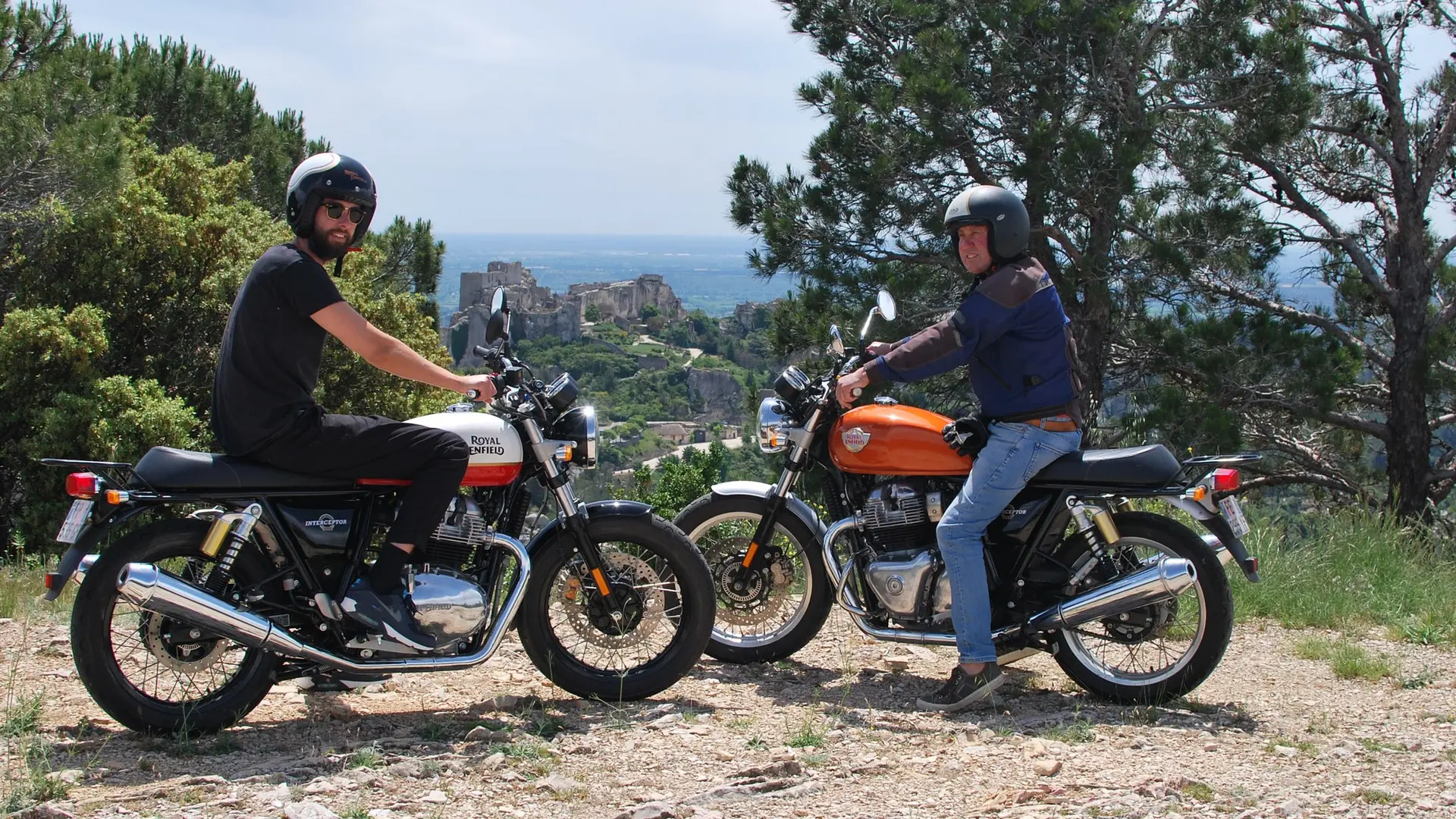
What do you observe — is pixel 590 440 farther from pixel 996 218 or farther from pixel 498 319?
pixel 996 218

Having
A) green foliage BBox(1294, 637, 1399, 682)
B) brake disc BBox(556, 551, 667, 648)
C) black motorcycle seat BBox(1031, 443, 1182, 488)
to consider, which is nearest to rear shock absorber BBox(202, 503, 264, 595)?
brake disc BBox(556, 551, 667, 648)

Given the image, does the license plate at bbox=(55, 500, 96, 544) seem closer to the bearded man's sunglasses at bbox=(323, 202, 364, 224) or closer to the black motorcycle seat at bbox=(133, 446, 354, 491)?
the black motorcycle seat at bbox=(133, 446, 354, 491)

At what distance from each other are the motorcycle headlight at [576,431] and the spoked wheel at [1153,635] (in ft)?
6.62

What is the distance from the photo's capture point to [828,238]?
14.7 m

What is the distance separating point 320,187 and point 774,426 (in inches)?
83.9

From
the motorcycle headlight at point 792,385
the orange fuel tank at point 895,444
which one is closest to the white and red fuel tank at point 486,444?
the motorcycle headlight at point 792,385

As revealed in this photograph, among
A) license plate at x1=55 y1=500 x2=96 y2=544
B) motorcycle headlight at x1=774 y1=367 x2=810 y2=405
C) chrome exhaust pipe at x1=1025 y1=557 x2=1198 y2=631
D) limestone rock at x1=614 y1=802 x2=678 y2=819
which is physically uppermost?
motorcycle headlight at x1=774 y1=367 x2=810 y2=405

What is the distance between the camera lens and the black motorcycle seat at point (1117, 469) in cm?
495

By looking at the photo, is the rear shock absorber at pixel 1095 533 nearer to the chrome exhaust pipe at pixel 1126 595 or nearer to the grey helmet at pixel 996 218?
the chrome exhaust pipe at pixel 1126 595

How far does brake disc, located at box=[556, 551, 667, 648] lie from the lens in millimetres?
4984

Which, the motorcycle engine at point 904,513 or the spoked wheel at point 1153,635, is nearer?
the spoked wheel at point 1153,635

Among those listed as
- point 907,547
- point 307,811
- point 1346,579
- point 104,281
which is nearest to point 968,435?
point 907,547

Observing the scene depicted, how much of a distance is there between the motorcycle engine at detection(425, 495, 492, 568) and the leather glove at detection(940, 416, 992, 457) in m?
1.87

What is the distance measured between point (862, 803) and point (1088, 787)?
0.72 meters
